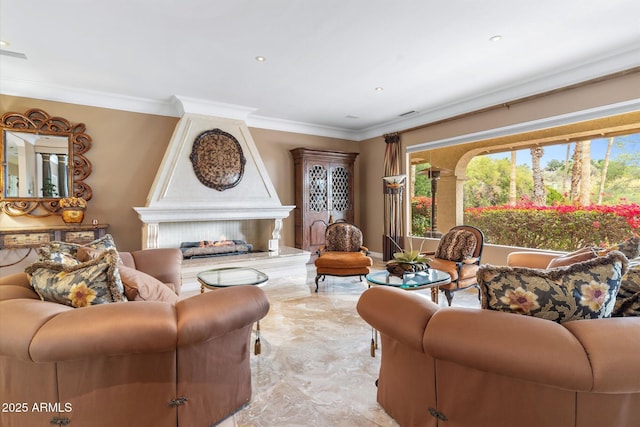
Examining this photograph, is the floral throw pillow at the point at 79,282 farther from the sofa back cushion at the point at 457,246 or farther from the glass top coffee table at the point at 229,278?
the sofa back cushion at the point at 457,246

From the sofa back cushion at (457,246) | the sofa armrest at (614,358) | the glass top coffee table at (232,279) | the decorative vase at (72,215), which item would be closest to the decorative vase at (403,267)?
the sofa back cushion at (457,246)

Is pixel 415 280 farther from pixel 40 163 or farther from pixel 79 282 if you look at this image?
pixel 40 163

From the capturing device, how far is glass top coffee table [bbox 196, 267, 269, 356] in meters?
2.65

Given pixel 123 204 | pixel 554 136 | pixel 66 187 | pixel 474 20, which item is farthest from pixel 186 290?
pixel 554 136

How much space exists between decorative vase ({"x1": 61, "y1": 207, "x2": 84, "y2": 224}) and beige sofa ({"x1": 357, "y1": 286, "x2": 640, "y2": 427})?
450 cm

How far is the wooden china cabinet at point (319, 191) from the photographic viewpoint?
19.9 feet

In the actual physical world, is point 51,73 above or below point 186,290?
above

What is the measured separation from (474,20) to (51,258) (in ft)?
11.8

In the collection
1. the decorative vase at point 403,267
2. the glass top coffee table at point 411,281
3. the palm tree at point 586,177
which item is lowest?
the glass top coffee table at point 411,281

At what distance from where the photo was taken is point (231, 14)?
8.61ft

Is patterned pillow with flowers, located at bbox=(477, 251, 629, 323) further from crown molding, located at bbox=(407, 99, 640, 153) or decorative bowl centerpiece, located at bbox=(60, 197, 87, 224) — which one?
decorative bowl centerpiece, located at bbox=(60, 197, 87, 224)

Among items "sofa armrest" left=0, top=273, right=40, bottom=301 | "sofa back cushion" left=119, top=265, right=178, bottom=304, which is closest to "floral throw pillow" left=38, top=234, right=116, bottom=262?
"sofa armrest" left=0, top=273, right=40, bottom=301

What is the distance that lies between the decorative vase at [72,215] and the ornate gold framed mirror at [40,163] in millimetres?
265

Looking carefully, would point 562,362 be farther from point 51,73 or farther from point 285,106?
point 51,73
